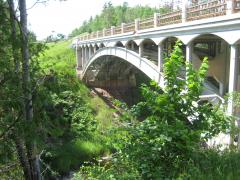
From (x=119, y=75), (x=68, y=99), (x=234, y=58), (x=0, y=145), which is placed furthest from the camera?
(x=119, y=75)

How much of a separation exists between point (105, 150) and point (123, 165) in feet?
37.9

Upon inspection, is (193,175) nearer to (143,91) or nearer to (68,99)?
(143,91)

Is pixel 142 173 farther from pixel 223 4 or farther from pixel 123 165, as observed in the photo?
pixel 223 4

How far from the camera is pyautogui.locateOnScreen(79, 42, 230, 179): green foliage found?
4.49 meters

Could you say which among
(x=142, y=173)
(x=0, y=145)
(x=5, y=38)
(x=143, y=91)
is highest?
(x=5, y=38)

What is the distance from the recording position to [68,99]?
74.6 ft

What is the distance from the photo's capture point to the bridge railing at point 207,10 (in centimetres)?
815

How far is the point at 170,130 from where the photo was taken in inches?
176

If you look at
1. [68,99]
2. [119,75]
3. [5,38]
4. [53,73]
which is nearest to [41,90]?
[53,73]

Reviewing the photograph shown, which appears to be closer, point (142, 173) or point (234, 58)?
point (142, 173)

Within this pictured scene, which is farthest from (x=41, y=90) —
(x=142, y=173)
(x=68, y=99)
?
(x=68, y=99)

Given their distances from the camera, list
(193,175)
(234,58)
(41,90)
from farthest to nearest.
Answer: (234,58) → (41,90) → (193,175)

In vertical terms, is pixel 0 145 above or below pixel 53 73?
below

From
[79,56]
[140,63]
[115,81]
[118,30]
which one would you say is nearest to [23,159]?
[140,63]
